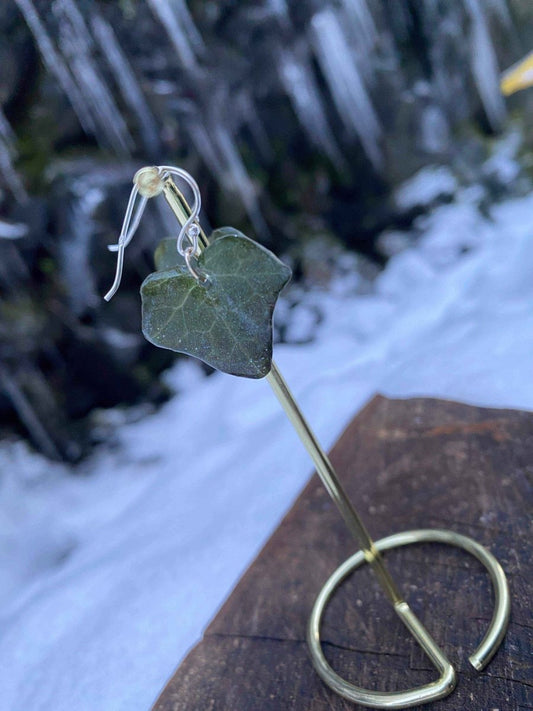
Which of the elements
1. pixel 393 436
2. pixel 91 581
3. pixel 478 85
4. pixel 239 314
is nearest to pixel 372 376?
pixel 393 436

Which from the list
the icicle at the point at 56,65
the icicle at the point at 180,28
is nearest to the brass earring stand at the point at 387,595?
the icicle at the point at 56,65

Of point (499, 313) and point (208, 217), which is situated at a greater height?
point (208, 217)

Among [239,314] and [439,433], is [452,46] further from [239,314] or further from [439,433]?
[239,314]

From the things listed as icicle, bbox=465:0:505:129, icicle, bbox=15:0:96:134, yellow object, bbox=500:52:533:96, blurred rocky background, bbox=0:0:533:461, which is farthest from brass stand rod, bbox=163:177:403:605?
icicle, bbox=465:0:505:129

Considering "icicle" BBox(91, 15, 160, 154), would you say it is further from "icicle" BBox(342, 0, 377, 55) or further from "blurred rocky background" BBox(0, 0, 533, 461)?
"icicle" BBox(342, 0, 377, 55)

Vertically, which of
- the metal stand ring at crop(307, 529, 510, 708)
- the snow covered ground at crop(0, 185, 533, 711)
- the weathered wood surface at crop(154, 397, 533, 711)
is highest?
the metal stand ring at crop(307, 529, 510, 708)

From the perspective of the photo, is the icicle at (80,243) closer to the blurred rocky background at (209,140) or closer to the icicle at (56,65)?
the blurred rocky background at (209,140)

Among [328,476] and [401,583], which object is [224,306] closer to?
[328,476]
